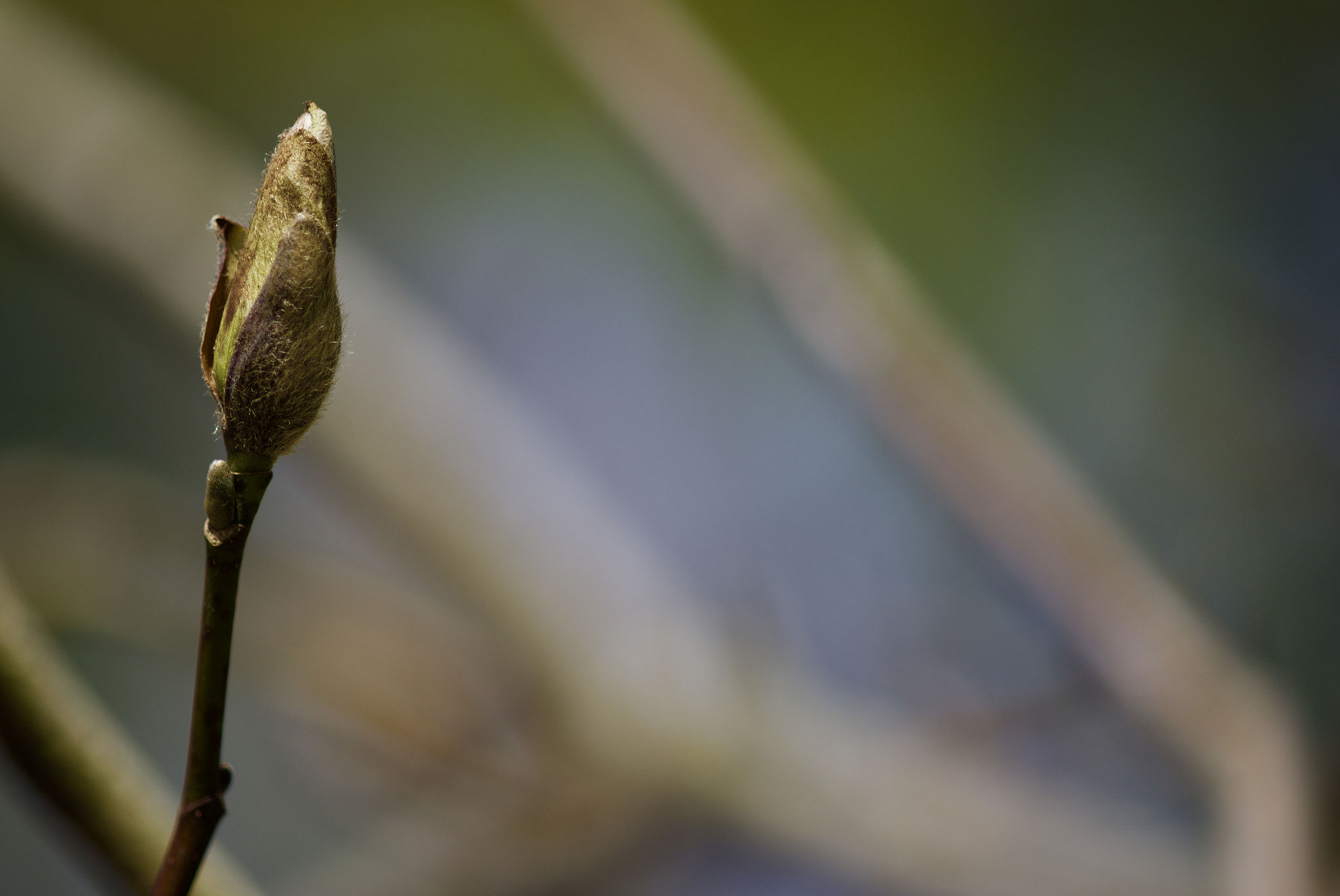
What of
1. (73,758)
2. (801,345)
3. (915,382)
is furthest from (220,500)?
(801,345)

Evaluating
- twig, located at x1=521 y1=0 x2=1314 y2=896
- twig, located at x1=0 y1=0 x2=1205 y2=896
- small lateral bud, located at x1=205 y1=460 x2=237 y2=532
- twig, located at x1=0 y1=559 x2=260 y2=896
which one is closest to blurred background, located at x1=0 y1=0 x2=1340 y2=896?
twig, located at x1=0 y1=0 x2=1205 y2=896

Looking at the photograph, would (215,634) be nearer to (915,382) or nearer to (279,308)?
(279,308)

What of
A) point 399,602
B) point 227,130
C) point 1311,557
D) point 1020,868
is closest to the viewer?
point 1020,868

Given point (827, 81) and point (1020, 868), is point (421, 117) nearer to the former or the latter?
point (827, 81)

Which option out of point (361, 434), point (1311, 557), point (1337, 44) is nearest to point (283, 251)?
point (361, 434)

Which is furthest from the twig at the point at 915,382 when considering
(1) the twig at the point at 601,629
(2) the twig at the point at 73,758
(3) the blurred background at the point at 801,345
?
(2) the twig at the point at 73,758
